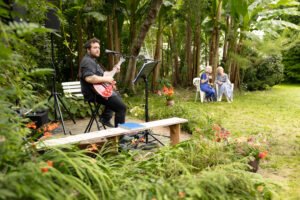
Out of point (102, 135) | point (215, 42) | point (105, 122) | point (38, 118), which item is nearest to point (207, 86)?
point (215, 42)

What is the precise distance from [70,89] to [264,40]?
8253 mm

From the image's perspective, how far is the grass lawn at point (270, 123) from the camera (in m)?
3.74

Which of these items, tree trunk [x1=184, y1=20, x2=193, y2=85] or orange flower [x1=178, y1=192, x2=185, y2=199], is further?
tree trunk [x1=184, y1=20, x2=193, y2=85]

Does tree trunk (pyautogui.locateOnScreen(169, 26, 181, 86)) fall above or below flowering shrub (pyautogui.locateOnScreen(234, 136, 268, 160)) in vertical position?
above

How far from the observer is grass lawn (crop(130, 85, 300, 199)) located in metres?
3.74

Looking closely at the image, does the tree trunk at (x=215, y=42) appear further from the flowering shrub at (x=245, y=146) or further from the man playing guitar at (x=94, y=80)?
the flowering shrub at (x=245, y=146)

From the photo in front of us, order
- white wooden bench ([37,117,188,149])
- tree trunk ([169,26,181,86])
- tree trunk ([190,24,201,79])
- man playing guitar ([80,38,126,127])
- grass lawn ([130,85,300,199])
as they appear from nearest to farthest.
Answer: white wooden bench ([37,117,188,149]) < grass lawn ([130,85,300,199]) < man playing guitar ([80,38,126,127]) < tree trunk ([190,24,201,79]) < tree trunk ([169,26,181,86])

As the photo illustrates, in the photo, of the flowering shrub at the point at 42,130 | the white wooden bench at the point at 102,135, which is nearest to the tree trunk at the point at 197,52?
the white wooden bench at the point at 102,135

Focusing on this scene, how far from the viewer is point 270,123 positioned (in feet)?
21.4

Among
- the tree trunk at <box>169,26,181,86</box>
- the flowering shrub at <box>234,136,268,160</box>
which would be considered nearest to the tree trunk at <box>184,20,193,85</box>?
the tree trunk at <box>169,26,181,86</box>

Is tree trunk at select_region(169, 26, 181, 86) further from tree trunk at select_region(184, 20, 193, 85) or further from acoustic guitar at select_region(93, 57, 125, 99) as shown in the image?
acoustic guitar at select_region(93, 57, 125, 99)

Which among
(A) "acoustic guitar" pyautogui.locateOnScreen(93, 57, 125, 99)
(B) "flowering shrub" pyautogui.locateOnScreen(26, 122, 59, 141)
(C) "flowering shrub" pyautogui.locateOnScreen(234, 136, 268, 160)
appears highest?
(A) "acoustic guitar" pyautogui.locateOnScreen(93, 57, 125, 99)

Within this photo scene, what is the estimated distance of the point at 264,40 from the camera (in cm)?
1191

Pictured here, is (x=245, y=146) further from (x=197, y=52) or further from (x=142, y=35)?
(x=197, y=52)
